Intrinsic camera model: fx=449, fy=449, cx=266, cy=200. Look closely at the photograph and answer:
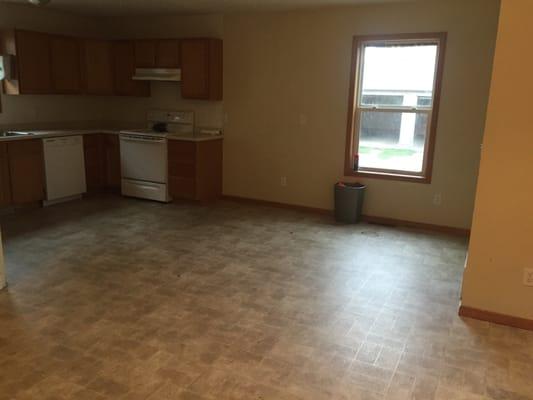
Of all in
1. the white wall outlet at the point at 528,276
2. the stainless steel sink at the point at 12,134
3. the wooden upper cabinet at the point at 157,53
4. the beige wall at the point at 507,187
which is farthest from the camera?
the wooden upper cabinet at the point at 157,53

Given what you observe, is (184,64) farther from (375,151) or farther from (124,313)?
(124,313)

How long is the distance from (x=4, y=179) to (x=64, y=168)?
2.43 feet

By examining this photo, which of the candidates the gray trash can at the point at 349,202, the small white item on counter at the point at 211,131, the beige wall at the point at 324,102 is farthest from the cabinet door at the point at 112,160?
the gray trash can at the point at 349,202

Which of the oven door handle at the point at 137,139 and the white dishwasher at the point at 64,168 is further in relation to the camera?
the oven door handle at the point at 137,139

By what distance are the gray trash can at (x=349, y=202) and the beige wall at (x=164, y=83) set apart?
1947 millimetres

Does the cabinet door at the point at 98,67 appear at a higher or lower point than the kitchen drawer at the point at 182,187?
higher

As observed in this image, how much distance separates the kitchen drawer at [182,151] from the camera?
551 cm

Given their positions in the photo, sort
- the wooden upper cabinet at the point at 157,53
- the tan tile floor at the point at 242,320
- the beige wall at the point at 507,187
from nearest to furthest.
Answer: the tan tile floor at the point at 242,320, the beige wall at the point at 507,187, the wooden upper cabinet at the point at 157,53

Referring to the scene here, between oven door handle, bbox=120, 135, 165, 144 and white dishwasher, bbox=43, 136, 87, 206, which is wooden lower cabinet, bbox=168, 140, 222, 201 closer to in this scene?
oven door handle, bbox=120, 135, 165, 144

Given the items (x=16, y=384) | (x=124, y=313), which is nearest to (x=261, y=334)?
(x=124, y=313)

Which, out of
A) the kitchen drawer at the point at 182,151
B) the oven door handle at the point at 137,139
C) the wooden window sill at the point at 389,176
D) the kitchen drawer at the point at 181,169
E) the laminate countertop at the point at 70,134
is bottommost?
the kitchen drawer at the point at 181,169

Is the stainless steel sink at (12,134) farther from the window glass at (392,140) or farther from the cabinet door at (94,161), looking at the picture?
the window glass at (392,140)

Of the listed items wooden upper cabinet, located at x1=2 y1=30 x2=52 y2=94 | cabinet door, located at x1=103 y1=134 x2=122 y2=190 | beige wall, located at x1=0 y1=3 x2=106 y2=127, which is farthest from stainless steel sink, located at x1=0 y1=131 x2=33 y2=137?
cabinet door, located at x1=103 y1=134 x2=122 y2=190

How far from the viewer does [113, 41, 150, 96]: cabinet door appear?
600 centimetres
